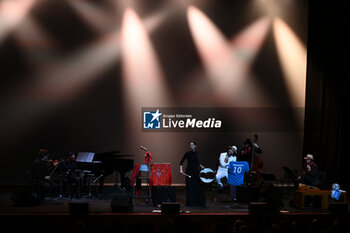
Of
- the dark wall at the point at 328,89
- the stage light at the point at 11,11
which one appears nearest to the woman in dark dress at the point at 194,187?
the dark wall at the point at 328,89

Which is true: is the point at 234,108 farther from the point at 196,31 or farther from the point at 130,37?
the point at 130,37

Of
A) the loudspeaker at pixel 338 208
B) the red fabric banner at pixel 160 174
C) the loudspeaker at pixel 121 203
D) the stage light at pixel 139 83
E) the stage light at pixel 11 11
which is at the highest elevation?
the stage light at pixel 11 11

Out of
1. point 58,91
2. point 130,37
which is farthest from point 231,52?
point 58,91

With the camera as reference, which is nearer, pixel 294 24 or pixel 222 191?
pixel 222 191

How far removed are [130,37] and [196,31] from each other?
202 cm

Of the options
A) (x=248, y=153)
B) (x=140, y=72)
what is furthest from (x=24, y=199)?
(x=248, y=153)

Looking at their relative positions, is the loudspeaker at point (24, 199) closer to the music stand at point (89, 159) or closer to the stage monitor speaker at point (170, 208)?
the music stand at point (89, 159)

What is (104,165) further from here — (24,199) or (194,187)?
(194,187)

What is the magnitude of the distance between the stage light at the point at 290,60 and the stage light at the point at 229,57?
0.49m

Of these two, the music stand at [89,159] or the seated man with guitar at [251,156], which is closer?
the music stand at [89,159]

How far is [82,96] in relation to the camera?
524 inches

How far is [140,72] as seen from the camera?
13.5 meters

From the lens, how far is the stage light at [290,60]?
13836 millimetres

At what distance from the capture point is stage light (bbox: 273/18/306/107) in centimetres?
1384
